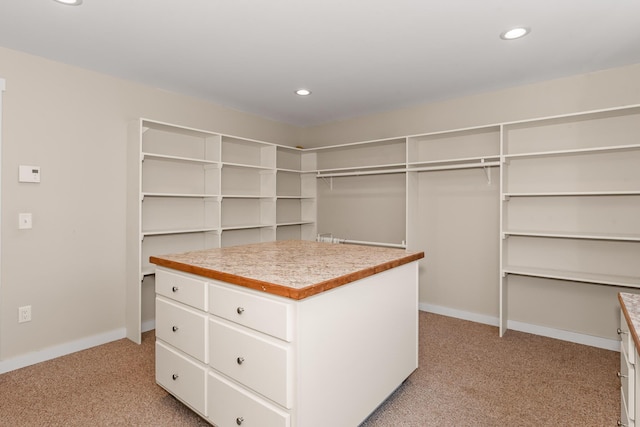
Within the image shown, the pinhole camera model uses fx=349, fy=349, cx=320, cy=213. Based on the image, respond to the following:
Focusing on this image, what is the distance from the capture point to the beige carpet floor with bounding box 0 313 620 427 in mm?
2029

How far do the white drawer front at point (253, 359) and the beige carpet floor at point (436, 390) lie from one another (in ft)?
1.82

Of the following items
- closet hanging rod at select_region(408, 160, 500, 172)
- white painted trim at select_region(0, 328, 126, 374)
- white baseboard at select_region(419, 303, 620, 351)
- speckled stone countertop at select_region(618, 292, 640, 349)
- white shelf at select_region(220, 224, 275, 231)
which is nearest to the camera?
speckled stone countertop at select_region(618, 292, 640, 349)

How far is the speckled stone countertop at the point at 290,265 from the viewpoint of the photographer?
59.4 inches

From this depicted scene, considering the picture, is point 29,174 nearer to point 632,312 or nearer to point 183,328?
point 183,328

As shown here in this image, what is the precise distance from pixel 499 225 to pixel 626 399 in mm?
2184

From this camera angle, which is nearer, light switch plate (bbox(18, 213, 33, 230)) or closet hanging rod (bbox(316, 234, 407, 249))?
light switch plate (bbox(18, 213, 33, 230))

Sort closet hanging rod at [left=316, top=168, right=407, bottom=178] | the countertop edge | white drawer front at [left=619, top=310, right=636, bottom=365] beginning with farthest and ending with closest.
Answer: closet hanging rod at [left=316, top=168, right=407, bottom=178] < the countertop edge < white drawer front at [left=619, top=310, right=636, bottom=365]

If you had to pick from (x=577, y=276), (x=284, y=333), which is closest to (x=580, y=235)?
(x=577, y=276)

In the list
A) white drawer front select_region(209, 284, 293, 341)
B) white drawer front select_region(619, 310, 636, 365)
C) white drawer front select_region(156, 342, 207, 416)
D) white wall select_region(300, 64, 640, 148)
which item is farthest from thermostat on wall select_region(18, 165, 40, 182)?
white drawer front select_region(619, 310, 636, 365)

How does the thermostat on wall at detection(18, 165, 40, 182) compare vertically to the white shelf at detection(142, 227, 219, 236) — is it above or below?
above

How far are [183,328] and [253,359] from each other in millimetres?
607

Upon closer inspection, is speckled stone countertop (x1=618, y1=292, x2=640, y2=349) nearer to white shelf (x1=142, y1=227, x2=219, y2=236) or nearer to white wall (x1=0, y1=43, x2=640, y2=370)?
white wall (x1=0, y1=43, x2=640, y2=370)

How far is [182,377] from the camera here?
198 centimetres

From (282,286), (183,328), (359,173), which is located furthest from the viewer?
(359,173)
